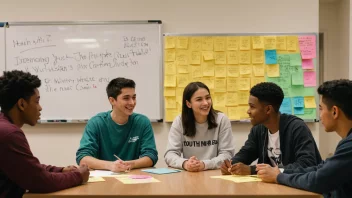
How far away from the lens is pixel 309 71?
11.6 ft

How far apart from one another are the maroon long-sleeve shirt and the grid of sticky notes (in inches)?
77.7

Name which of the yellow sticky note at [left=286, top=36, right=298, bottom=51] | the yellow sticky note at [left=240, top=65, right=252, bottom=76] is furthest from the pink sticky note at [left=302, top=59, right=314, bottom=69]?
the yellow sticky note at [left=240, top=65, right=252, bottom=76]

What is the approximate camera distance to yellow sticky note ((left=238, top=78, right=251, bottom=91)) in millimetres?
3543

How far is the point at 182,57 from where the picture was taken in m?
3.56

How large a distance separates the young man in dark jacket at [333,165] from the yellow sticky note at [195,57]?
1791 mm

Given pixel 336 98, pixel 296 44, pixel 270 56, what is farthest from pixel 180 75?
pixel 336 98

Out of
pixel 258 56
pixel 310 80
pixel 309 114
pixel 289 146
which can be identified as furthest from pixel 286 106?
pixel 289 146

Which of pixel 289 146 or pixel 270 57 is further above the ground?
pixel 270 57

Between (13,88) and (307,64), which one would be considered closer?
(13,88)

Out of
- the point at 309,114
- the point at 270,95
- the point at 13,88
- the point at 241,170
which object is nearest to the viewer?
the point at 13,88

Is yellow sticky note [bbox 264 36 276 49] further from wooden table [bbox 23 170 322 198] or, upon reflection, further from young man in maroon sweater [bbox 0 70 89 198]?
young man in maroon sweater [bbox 0 70 89 198]

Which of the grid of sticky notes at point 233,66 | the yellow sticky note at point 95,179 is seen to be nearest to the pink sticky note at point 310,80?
the grid of sticky notes at point 233,66

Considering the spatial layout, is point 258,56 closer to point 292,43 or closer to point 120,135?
point 292,43

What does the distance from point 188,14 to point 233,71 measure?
70 cm
